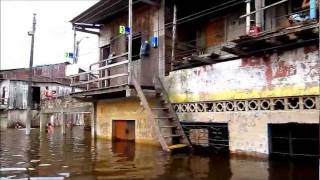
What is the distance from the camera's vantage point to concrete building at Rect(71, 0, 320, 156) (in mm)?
10516

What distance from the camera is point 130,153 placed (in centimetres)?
1330

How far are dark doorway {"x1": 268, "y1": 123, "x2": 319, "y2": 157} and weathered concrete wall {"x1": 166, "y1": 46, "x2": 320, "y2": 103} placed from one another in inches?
41.0

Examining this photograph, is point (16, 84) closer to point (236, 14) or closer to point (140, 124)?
point (140, 124)

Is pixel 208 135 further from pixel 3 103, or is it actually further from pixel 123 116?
pixel 3 103

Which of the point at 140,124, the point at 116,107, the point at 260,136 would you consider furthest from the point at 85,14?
the point at 260,136

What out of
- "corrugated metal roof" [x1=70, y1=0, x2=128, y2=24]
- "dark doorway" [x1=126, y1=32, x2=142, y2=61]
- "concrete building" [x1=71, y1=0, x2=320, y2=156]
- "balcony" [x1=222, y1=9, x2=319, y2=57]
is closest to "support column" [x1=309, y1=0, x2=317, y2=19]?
"concrete building" [x1=71, y1=0, x2=320, y2=156]

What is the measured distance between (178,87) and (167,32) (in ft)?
8.40

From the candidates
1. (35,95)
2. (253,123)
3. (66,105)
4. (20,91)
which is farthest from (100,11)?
(35,95)

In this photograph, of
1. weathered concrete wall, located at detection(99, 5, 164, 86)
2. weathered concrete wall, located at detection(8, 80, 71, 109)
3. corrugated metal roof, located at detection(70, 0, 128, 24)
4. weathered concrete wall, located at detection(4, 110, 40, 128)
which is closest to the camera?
weathered concrete wall, located at detection(99, 5, 164, 86)

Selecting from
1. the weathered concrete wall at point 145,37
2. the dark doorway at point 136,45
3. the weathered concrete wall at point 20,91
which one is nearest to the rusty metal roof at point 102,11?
the weathered concrete wall at point 145,37

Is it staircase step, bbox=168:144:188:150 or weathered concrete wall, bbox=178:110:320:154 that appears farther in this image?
staircase step, bbox=168:144:188:150

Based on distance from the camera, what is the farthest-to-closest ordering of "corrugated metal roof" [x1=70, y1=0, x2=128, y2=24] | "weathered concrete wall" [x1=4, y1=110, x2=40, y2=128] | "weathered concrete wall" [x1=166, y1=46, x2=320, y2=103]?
"weathered concrete wall" [x1=4, y1=110, x2=40, y2=128], "corrugated metal roof" [x1=70, y1=0, x2=128, y2=24], "weathered concrete wall" [x1=166, y1=46, x2=320, y2=103]

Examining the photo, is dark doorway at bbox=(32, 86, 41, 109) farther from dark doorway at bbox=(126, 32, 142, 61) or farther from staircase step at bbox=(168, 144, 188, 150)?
staircase step at bbox=(168, 144, 188, 150)

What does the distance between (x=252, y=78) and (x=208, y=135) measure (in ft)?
9.14
